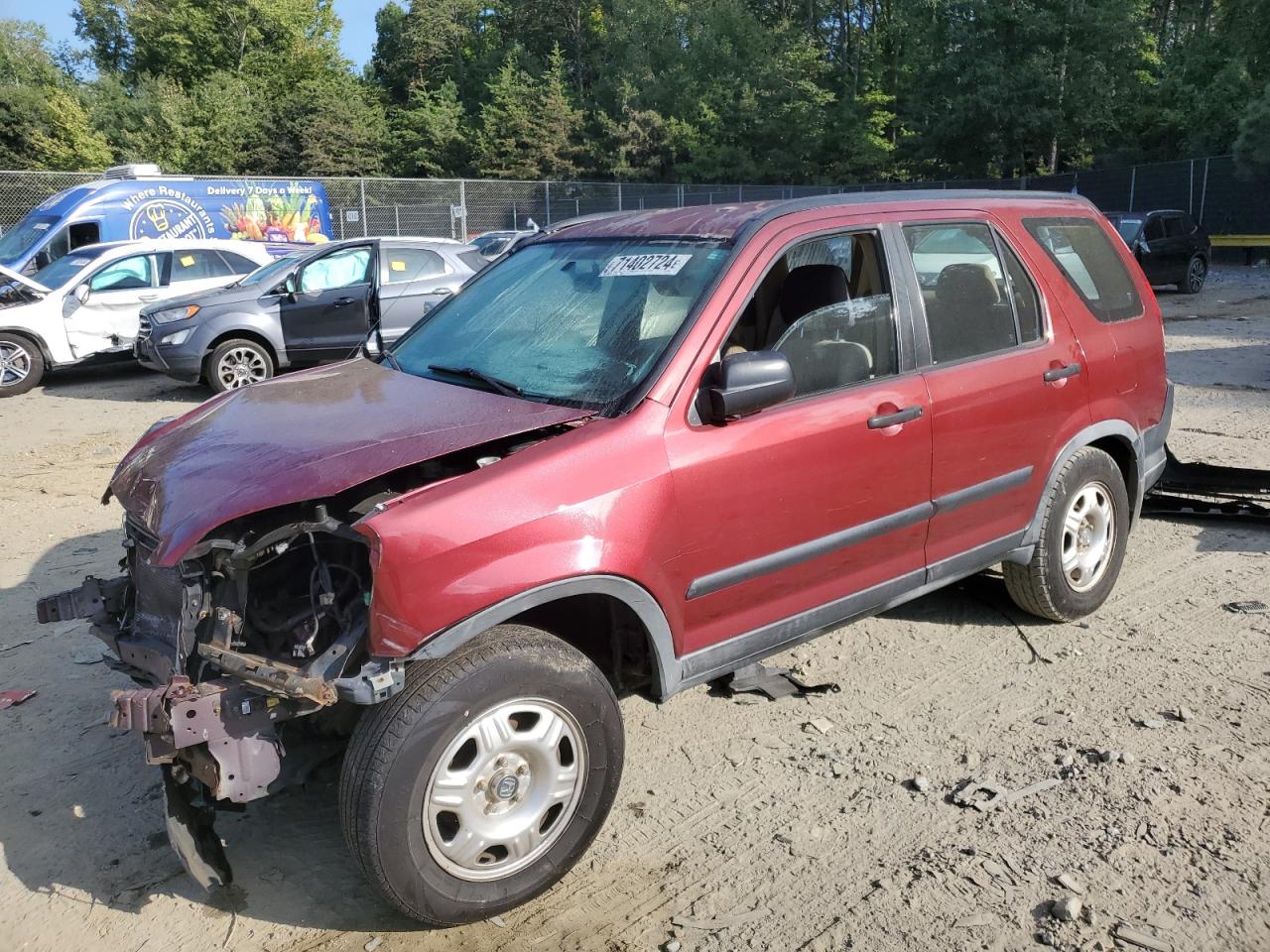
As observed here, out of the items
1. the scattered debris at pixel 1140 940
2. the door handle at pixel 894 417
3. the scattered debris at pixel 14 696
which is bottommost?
the scattered debris at pixel 1140 940

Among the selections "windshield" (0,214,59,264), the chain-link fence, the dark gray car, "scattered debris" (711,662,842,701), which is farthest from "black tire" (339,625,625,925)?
the chain-link fence

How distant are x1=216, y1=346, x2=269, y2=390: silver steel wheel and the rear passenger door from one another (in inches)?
340

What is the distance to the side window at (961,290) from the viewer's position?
12.7 feet

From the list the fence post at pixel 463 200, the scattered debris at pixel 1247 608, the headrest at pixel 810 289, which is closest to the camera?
the headrest at pixel 810 289

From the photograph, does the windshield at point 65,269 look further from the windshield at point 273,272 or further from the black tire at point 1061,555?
the black tire at point 1061,555

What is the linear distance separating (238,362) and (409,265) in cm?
227

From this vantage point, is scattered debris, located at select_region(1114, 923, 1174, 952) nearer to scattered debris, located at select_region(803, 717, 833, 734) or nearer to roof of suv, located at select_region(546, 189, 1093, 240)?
scattered debris, located at select_region(803, 717, 833, 734)

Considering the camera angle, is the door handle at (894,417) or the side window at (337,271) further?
the side window at (337,271)

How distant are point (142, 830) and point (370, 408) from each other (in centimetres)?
158

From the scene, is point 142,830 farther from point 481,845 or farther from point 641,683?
point 641,683

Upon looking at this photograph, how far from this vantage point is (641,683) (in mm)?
3262

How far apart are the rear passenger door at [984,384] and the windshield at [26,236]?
54.8ft

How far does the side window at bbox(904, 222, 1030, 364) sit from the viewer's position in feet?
12.7

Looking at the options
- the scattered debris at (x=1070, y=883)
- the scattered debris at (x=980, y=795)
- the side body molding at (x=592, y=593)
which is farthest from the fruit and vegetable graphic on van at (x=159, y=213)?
the scattered debris at (x=1070, y=883)
